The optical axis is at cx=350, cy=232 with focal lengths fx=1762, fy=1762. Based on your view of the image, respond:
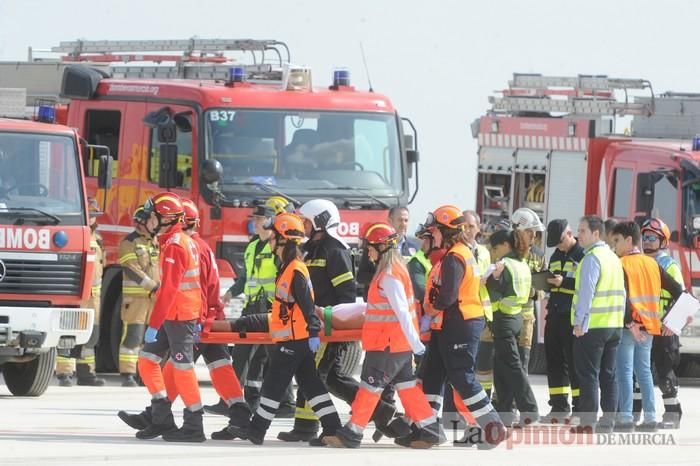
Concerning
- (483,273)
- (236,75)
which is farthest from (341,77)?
(483,273)

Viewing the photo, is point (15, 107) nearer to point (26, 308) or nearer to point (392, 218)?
point (26, 308)

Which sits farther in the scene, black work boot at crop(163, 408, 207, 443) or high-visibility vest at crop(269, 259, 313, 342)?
black work boot at crop(163, 408, 207, 443)

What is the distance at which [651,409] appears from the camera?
13805 mm

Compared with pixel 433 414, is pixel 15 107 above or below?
above

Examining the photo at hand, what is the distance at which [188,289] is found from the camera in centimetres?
1222

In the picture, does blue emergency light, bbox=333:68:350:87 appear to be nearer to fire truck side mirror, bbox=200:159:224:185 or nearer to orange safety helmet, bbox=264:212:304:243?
fire truck side mirror, bbox=200:159:224:185

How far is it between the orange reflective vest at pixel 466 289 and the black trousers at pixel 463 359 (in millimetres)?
51

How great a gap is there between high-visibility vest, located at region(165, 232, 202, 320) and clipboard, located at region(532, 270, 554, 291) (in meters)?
3.04

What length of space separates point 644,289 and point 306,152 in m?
4.79

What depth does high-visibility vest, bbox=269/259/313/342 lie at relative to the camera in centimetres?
1202

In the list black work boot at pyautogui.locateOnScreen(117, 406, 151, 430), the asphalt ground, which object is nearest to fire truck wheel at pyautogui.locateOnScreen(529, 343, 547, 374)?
the asphalt ground

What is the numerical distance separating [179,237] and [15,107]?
6.31 meters

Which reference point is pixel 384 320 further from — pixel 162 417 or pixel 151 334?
pixel 162 417

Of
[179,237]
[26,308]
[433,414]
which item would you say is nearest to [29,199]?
[26,308]
